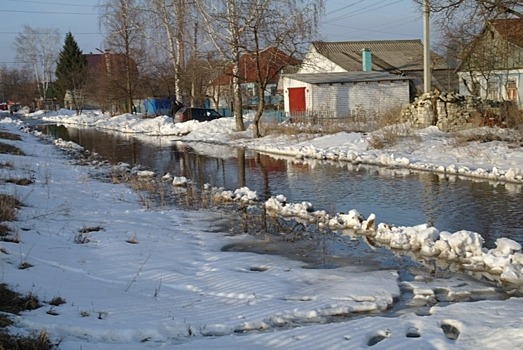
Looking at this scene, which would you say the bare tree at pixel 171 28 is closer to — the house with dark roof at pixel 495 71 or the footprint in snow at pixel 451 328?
the house with dark roof at pixel 495 71

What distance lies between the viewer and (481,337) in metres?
5.70

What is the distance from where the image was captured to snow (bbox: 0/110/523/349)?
5.73 metres

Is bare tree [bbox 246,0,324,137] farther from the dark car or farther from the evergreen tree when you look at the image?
the evergreen tree

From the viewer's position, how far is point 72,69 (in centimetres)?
8319

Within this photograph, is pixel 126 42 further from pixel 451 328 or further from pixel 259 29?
pixel 451 328

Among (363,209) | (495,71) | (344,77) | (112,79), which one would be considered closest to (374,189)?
(363,209)

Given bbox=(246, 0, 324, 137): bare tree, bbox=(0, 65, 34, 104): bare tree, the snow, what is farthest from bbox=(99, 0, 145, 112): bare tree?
bbox=(0, 65, 34, 104): bare tree

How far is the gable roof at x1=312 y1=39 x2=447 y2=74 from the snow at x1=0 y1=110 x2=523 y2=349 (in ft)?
132

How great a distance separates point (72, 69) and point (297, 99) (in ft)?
158

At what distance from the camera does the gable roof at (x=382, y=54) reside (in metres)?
52.0

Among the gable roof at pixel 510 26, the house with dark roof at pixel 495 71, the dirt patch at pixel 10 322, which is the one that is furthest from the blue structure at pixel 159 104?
the dirt patch at pixel 10 322

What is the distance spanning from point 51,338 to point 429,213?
8762 millimetres

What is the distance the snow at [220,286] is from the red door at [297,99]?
1267 inches

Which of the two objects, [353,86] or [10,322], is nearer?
[10,322]
